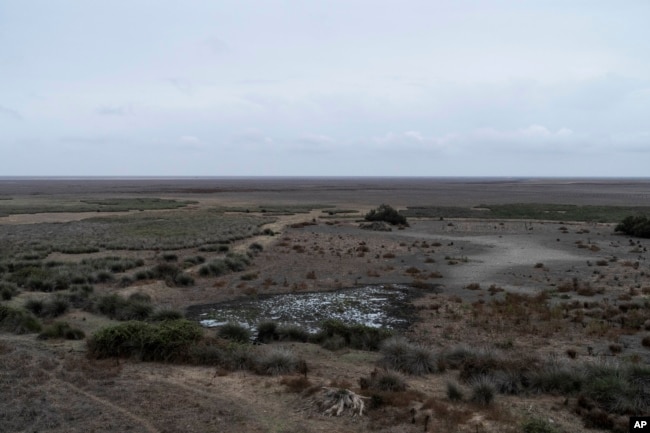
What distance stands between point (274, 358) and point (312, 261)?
53.7ft

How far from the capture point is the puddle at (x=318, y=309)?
15.0m

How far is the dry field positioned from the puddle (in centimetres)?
56

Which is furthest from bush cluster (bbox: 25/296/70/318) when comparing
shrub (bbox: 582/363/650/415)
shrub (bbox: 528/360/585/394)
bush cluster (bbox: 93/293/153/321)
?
shrub (bbox: 582/363/650/415)

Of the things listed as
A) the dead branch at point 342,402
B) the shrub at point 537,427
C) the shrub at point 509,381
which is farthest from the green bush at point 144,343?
the shrub at point 537,427

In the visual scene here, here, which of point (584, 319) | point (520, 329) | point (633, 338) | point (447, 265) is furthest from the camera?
point (447, 265)

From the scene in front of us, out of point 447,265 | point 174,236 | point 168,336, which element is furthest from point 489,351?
point 174,236

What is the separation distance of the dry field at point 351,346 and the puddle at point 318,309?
0.56 m

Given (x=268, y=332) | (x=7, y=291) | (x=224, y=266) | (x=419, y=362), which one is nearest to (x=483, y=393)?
(x=419, y=362)

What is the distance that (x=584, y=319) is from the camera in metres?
14.6

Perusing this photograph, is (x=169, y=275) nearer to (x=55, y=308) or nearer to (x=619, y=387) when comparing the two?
(x=55, y=308)

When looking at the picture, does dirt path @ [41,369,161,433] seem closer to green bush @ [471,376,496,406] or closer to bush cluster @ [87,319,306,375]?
bush cluster @ [87,319,306,375]

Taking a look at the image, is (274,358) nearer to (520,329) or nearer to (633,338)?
(520,329)

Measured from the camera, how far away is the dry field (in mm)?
7844

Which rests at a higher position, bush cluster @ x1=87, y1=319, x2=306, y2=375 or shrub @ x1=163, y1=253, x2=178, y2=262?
bush cluster @ x1=87, y1=319, x2=306, y2=375
